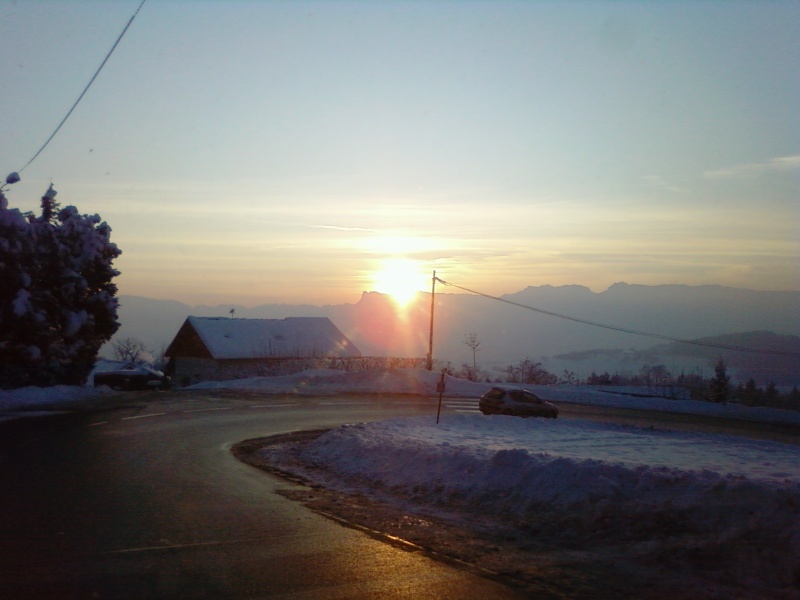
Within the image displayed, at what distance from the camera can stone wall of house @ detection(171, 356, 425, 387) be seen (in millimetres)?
59500

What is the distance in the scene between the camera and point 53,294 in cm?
3597

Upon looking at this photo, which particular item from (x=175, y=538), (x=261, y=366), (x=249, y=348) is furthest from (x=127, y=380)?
(x=175, y=538)

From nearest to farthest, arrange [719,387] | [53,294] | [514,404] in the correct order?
[514,404]
[53,294]
[719,387]

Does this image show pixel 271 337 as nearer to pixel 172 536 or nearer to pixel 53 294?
pixel 53 294

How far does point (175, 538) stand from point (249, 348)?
5988 centimetres

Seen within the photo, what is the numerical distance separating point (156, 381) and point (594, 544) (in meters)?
39.0

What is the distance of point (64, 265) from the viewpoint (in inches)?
1426

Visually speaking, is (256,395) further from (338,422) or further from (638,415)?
(638,415)

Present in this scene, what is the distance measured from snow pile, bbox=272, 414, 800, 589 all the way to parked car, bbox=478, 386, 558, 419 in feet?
39.5

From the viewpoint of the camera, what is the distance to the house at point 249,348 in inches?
A: 2462

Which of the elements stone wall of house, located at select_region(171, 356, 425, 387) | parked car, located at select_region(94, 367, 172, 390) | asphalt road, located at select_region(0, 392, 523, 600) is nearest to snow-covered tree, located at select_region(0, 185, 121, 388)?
parked car, located at select_region(94, 367, 172, 390)

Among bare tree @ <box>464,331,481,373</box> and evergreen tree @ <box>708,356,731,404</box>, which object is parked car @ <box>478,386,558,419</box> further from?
bare tree @ <box>464,331,481,373</box>

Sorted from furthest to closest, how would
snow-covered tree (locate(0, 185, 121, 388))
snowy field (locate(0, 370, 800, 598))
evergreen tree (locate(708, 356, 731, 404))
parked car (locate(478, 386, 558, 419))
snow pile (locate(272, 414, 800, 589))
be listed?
evergreen tree (locate(708, 356, 731, 404))
snow-covered tree (locate(0, 185, 121, 388))
parked car (locate(478, 386, 558, 419))
snow pile (locate(272, 414, 800, 589))
snowy field (locate(0, 370, 800, 598))

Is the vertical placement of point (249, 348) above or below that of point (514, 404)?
above
